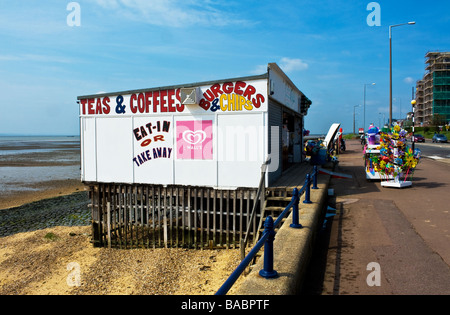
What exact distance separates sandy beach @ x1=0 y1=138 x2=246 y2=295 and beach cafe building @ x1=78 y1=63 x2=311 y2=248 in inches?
31.0

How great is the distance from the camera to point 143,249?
11828mm

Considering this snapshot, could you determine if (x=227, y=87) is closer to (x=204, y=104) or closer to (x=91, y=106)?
(x=204, y=104)

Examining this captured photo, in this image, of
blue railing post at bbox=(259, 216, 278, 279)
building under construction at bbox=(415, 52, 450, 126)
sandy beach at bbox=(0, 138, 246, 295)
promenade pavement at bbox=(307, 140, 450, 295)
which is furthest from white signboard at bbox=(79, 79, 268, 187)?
building under construction at bbox=(415, 52, 450, 126)

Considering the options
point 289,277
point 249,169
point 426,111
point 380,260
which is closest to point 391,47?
point 249,169

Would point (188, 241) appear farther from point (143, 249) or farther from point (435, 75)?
point (435, 75)

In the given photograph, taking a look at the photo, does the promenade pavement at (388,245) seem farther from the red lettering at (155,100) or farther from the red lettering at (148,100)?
the red lettering at (148,100)

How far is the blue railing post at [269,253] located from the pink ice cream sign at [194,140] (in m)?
6.65

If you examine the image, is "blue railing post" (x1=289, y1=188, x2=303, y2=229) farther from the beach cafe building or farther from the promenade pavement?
the beach cafe building

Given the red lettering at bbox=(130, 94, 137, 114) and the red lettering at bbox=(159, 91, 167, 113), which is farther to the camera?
the red lettering at bbox=(130, 94, 137, 114)

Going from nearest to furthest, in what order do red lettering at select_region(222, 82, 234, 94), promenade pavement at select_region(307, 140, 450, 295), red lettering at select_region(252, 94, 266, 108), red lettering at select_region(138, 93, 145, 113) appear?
promenade pavement at select_region(307, 140, 450, 295)
red lettering at select_region(252, 94, 266, 108)
red lettering at select_region(222, 82, 234, 94)
red lettering at select_region(138, 93, 145, 113)

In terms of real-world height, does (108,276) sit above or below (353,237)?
below

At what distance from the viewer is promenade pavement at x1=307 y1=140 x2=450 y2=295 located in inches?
175

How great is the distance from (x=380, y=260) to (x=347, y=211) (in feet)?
11.3

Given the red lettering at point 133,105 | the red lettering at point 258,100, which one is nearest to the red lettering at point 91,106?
the red lettering at point 133,105
